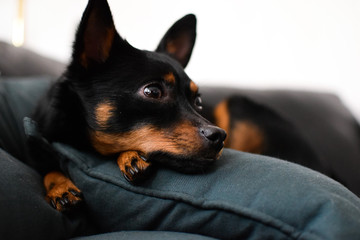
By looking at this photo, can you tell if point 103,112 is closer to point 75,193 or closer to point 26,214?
point 75,193

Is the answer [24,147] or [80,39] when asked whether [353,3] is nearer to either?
[80,39]

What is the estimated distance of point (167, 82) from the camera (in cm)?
120

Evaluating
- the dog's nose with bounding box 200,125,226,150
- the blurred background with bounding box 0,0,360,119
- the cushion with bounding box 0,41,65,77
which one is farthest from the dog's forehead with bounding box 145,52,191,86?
the blurred background with bounding box 0,0,360,119

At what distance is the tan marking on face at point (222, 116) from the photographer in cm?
198

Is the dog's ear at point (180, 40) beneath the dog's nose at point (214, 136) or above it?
above

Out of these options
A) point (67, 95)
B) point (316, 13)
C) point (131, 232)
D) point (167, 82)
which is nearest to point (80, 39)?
point (67, 95)

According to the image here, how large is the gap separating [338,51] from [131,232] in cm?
273

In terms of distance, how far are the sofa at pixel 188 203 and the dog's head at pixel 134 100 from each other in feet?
0.22

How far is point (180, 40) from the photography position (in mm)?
1655

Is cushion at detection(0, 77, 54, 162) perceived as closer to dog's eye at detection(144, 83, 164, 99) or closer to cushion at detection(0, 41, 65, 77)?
cushion at detection(0, 41, 65, 77)

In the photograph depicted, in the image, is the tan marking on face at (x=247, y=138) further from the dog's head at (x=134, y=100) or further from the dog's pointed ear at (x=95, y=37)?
the dog's pointed ear at (x=95, y=37)

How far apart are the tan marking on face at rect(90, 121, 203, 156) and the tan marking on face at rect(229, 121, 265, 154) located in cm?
86

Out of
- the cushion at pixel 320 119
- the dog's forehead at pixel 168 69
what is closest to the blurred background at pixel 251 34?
the cushion at pixel 320 119

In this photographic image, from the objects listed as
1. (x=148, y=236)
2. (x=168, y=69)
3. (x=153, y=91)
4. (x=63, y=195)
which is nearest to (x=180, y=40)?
(x=168, y=69)
